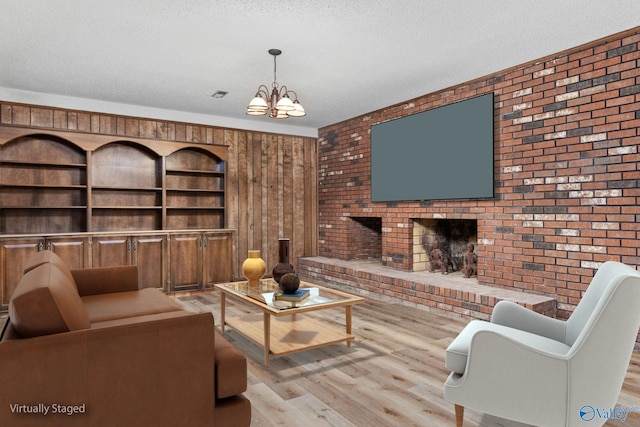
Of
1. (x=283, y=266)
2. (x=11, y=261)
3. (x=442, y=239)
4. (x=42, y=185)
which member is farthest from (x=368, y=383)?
(x=42, y=185)

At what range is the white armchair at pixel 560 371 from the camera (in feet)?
5.31

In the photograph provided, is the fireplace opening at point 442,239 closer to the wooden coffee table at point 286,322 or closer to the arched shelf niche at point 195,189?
the wooden coffee table at point 286,322

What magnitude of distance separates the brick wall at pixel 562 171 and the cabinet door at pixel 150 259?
3445mm

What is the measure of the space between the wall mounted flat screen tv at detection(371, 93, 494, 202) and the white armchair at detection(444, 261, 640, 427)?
261cm

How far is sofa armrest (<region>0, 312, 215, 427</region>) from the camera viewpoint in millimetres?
1439

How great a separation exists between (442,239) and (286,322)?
267 centimetres

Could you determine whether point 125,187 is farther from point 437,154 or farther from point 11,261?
point 437,154

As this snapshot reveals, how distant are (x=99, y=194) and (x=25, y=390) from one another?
170 inches

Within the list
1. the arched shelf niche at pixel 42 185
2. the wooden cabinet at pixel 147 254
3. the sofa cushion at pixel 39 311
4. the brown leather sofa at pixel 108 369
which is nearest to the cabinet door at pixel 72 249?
the wooden cabinet at pixel 147 254

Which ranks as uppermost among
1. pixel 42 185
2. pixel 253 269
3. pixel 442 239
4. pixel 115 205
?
pixel 42 185

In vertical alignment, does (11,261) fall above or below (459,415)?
above

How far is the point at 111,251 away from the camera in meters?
4.81

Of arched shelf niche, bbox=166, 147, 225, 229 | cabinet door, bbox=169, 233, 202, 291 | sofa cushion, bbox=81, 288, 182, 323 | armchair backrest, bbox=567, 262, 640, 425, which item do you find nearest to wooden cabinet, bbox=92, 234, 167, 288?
cabinet door, bbox=169, 233, 202, 291

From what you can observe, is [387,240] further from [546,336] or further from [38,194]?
[38,194]
